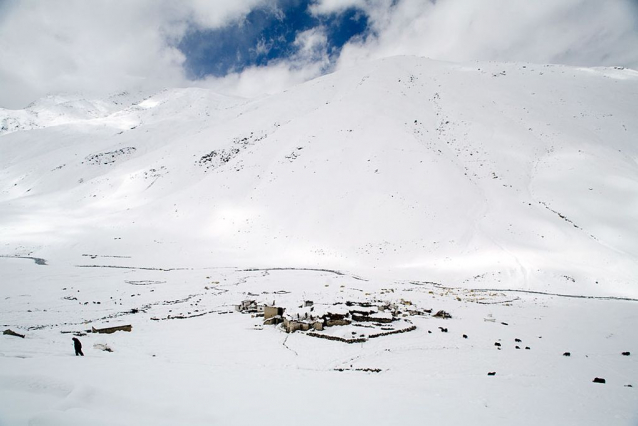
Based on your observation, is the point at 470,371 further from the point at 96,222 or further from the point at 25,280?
the point at 96,222

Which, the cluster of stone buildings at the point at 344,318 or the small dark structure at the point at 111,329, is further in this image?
the cluster of stone buildings at the point at 344,318

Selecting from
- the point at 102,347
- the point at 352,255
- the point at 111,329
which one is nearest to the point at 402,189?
the point at 352,255

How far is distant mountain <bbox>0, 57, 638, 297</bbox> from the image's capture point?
35375mm

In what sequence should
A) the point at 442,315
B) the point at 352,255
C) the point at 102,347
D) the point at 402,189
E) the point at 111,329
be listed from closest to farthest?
the point at 102,347, the point at 111,329, the point at 442,315, the point at 352,255, the point at 402,189

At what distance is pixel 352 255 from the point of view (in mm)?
39062

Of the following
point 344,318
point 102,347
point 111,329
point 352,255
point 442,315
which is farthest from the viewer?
point 352,255

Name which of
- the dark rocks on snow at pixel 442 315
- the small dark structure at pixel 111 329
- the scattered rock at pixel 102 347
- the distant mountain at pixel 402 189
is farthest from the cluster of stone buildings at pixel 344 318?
the distant mountain at pixel 402 189

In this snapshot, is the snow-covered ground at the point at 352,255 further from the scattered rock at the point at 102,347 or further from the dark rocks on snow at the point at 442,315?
the dark rocks on snow at the point at 442,315

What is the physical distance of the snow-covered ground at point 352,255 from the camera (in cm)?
754

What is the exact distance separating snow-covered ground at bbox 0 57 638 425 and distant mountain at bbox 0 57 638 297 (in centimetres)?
34

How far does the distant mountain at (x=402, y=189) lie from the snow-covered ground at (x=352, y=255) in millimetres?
343

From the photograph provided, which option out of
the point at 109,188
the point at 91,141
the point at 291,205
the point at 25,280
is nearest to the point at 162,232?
the point at 291,205

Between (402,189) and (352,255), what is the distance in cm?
1348

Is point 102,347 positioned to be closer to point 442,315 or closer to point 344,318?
point 344,318
